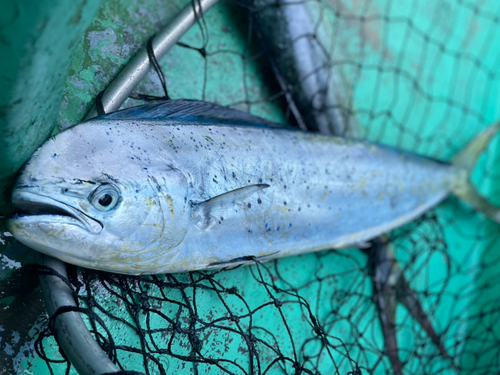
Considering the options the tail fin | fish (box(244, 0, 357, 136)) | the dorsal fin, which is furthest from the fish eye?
the tail fin

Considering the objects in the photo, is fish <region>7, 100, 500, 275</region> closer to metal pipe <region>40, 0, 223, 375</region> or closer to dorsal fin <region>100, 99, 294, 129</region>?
dorsal fin <region>100, 99, 294, 129</region>

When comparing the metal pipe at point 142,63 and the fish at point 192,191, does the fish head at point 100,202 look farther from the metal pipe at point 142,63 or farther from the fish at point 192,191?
the metal pipe at point 142,63

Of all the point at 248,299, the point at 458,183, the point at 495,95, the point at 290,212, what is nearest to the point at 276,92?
the point at 290,212

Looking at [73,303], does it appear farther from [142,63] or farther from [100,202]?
[142,63]

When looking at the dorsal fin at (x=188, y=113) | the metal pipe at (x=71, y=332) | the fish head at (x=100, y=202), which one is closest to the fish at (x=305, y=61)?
the dorsal fin at (x=188, y=113)

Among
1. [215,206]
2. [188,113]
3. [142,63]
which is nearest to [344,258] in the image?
[215,206]
